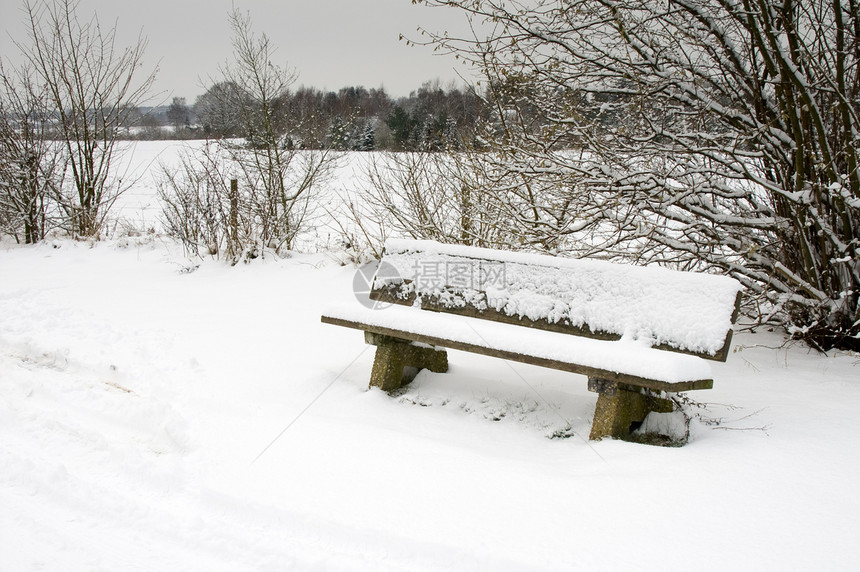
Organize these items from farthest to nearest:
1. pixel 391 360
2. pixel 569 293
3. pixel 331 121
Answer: pixel 331 121 < pixel 391 360 < pixel 569 293

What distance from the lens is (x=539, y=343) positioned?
320 centimetres

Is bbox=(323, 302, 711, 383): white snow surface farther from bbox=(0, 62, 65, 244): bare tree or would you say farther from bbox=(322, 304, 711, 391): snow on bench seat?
bbox=(0, 62, 65, 244): bare tree

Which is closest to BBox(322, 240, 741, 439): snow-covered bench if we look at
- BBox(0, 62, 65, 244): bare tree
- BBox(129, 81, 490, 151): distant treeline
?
BBox(129, 81, 490, 151): distant treeline

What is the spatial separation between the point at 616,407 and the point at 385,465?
1.22 m

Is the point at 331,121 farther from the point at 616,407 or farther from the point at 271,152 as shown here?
the point at 616,407

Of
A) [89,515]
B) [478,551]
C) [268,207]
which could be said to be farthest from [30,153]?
[478,551]

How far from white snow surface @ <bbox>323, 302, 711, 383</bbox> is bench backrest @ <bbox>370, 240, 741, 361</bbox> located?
0.36ft

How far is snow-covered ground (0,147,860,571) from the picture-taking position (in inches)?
86.7

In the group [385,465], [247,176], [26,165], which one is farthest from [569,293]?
[26,165]

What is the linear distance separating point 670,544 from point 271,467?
1.74 meters

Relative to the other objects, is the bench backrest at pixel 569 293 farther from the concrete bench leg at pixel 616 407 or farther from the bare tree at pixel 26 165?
the bare tree at pixel 26 165

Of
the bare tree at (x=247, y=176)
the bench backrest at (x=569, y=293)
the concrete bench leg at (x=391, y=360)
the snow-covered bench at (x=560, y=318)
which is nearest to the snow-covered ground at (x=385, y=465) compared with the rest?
the concrete bench leg at (x=391, y=360)

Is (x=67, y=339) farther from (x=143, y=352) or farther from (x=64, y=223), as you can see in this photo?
(x=64, y=223)

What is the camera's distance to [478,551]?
2.19 metres
